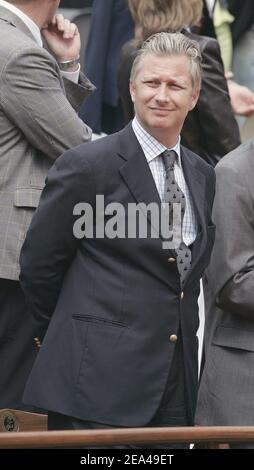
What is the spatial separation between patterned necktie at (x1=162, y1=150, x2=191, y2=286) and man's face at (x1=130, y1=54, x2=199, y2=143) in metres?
0.08

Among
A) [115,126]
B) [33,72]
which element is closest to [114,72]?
[115,126]

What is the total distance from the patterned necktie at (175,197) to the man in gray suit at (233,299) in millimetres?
357

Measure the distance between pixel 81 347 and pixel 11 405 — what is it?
0.89 metres

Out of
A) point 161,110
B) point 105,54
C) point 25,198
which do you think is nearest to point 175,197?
point 161,110

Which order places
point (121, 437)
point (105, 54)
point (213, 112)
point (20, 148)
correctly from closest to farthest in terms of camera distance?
point (121, 437) < point (20, 148) < point (213, 112) < point (105, 54)

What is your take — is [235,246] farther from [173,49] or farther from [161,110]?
[173,49]

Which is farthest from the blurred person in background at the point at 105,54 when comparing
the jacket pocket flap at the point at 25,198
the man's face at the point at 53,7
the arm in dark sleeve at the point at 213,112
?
the jacket pocket flap at the point at 25,198

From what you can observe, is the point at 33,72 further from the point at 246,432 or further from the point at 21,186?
the point at 246,432

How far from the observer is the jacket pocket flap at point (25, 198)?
18.7ft

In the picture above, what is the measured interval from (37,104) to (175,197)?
77cm

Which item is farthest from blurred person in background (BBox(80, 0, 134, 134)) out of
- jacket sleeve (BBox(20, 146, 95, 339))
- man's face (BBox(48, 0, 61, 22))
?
jacket sleeve (BBox(20, 146, 95, 339))

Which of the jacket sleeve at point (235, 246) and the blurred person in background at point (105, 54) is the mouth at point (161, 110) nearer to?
the jacket sleeve at point (235, 246)

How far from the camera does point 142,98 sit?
5340mm

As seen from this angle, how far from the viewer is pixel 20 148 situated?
5.79 metres
